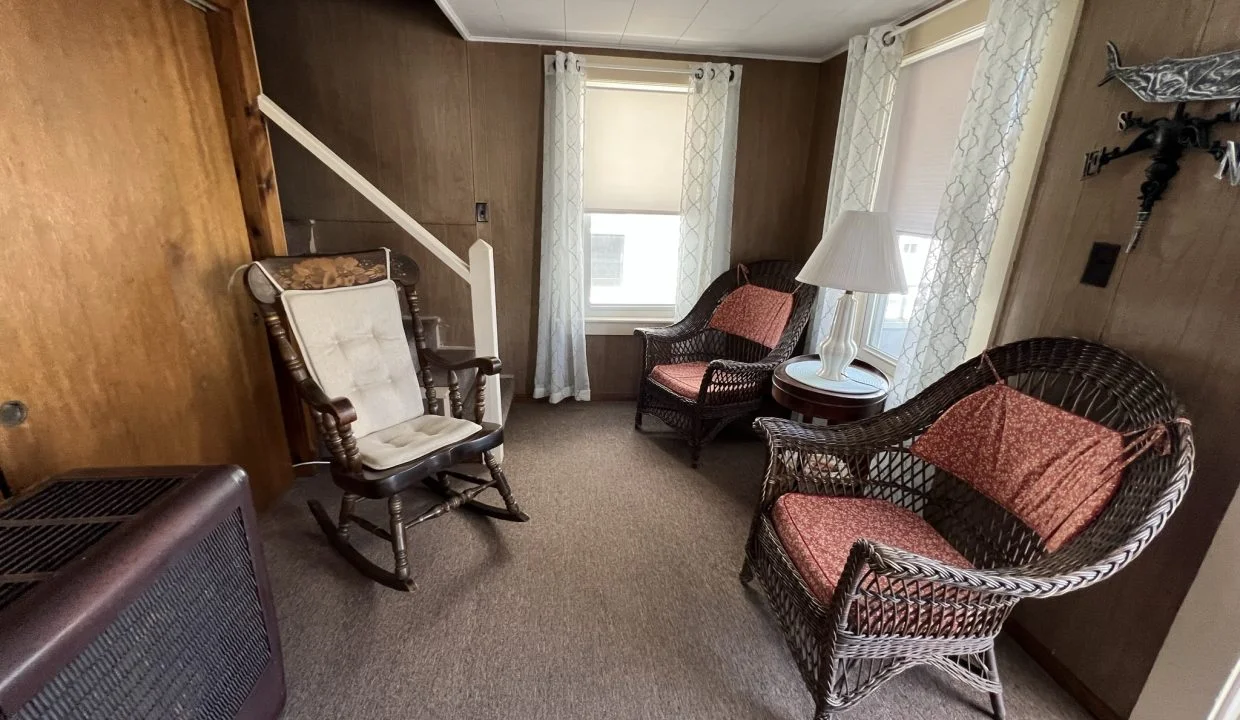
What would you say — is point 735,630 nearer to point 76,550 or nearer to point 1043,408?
point 1043,408

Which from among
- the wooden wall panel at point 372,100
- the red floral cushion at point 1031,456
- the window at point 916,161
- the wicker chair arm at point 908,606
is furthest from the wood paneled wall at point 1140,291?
the wooden wall panel at point 372,100

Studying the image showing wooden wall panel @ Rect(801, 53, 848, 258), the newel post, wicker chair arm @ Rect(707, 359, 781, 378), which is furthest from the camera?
wooden wall panel @ Rect(801, 53, 848, 258)

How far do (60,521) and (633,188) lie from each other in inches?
111

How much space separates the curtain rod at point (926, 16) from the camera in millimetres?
1985

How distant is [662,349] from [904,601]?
6.42ft

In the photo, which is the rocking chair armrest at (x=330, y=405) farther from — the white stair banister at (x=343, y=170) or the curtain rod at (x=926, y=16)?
the curtain rod at (x=926, y=16)

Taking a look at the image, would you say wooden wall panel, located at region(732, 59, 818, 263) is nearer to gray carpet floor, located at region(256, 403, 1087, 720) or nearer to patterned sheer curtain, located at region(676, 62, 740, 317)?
patterned sheer curtain, located at region(676, 62, 740, 317)

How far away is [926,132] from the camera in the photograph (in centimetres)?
221

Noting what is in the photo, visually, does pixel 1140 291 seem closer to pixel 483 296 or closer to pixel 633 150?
pixel 483 296

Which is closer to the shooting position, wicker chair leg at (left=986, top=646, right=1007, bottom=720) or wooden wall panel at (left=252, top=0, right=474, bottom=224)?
wicker chair leg at (left=986, top=646, right=1007, bottom=720)

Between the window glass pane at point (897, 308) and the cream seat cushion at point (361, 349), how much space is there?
7.49 ft

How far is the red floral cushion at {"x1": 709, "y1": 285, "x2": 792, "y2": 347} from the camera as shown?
2777 mm

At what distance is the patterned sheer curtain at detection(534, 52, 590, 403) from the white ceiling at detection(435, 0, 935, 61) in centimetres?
24

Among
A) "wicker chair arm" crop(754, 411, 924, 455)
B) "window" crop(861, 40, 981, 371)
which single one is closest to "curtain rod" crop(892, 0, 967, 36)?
"window" crop(861, 40, 981, 371)
